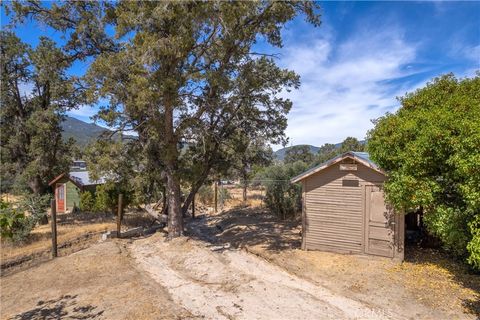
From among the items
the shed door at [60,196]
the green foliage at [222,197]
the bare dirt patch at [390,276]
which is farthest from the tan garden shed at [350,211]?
the shed door at [60,196]

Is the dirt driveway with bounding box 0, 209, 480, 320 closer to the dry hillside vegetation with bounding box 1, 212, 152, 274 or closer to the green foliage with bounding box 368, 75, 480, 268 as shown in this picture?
the dry hillside vegetation with bounding box 1, 212, 152, 274

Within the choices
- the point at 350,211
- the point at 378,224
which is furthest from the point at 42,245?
the point at 378,224

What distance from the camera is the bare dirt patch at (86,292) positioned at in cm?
756

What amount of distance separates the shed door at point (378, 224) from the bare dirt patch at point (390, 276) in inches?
15.2

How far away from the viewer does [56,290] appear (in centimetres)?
927

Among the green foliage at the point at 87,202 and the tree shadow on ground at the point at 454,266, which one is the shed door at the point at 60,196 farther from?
the tree shadow on ground at the point at 454,266

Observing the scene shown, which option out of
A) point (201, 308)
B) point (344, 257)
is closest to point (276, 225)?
point (344, 257)

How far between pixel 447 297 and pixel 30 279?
12481 mm

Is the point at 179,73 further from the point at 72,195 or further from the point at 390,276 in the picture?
the point at 72,195

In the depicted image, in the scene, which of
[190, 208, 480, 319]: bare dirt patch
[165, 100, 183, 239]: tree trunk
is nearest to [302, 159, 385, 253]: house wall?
[190, 208, 480, 319]: bare dirt patch

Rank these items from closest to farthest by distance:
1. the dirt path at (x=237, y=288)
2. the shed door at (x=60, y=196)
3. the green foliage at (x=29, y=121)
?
1. the dirt path at (x=237, y=288)
2. the green foliage at (x=29, y=121)
3. the shed door at (x=60, y=196)

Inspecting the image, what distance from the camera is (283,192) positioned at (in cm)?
2077

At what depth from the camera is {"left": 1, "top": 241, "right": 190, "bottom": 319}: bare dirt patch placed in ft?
24.8

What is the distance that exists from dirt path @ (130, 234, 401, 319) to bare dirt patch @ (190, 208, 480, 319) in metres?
0.52
